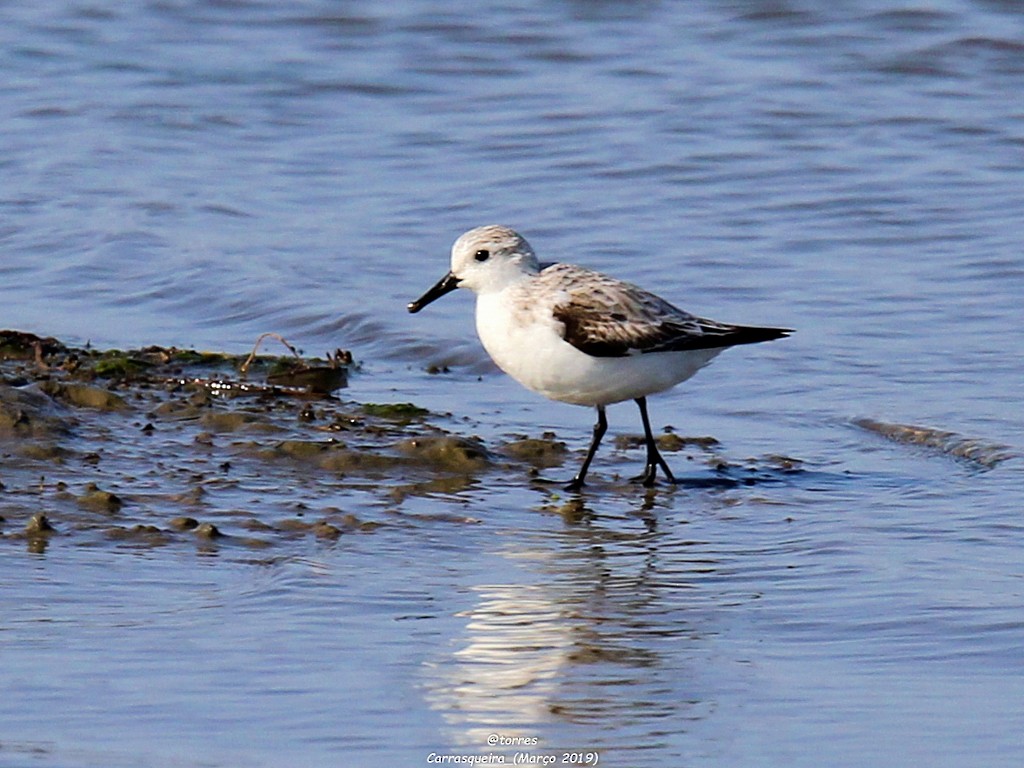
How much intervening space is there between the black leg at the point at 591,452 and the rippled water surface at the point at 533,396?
16cm

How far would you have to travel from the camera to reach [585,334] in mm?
7383

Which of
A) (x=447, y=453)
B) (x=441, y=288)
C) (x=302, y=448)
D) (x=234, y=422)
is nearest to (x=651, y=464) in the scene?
(x=447, y=453)

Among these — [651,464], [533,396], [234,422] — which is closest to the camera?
[651,464]

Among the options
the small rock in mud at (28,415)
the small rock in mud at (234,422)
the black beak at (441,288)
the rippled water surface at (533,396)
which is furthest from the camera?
the black beak at (441,288)

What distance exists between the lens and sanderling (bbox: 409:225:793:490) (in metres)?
7.41

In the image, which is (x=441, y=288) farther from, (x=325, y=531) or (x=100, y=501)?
(x=100, y=501)

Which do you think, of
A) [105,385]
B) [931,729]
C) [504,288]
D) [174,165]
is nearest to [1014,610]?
[931,729]

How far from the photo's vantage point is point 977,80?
49.5 ft

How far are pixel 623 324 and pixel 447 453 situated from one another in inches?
34.4

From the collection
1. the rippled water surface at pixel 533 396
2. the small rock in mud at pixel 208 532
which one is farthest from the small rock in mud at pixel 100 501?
the small rock in mud at pixel 208 532

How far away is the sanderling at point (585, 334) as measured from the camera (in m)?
7.41

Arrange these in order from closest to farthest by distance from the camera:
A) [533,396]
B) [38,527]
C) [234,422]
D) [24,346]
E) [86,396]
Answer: [38,527]
[234,422]
[86,396]
[24,346]
[533,396]

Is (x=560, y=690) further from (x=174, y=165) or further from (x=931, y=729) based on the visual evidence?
(x=174, y=165)

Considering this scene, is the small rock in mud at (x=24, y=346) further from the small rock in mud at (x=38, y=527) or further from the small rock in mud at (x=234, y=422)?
the small rock in mud at (x=38, y=527)
